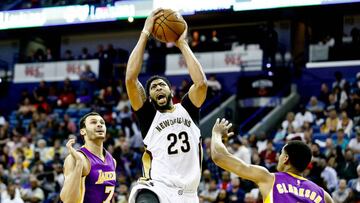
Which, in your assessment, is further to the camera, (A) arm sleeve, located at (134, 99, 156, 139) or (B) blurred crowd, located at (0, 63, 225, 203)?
(B) blurred crowd, located at (0, 63, 225, 203)

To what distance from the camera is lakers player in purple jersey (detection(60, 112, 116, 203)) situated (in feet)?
20.9

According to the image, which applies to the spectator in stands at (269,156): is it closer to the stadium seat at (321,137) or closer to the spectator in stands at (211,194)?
the spectator in stands at (211,194)

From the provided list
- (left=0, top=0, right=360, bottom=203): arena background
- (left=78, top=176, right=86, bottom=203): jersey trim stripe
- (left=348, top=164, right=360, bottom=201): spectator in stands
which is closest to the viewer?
(left=78, top=176, right=86, bottom=203): jersey trim stripe

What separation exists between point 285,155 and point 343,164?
682 centimetres

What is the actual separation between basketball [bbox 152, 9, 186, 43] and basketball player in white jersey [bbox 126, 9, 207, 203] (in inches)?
2.2

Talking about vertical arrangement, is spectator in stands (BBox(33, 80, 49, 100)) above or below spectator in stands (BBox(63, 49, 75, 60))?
below

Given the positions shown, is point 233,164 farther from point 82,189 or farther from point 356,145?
point 356,145

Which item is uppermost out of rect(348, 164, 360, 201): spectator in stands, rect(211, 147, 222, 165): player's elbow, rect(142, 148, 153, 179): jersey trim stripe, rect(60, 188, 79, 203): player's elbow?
rect(211, 147, 222, 165): player's elbow

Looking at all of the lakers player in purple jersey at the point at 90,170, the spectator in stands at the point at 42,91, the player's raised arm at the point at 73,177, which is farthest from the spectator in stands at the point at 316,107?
the player's raised arm at the point at 73,177

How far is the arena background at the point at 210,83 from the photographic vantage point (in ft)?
43.8

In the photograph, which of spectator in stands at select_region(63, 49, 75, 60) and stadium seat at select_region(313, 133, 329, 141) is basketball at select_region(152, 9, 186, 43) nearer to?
stadium seat at select_region(313, 133, 329, 141)

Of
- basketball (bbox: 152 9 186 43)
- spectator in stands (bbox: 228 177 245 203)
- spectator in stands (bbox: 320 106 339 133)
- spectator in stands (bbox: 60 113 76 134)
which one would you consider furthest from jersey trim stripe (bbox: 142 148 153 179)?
spectator in stands (bbox: 60 113 76 134)

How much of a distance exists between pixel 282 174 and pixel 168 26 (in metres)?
1.54

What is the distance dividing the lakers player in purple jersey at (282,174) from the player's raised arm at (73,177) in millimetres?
1496
